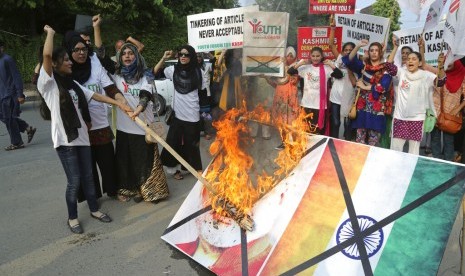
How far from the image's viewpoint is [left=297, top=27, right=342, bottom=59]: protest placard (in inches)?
252

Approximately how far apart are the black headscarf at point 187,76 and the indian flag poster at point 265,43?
0.64 meters

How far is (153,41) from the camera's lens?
18438mm

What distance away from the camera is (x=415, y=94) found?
472 centimetres

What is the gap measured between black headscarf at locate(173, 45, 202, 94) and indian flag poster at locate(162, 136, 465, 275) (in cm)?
225

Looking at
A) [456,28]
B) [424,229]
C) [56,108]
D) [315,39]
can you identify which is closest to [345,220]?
[424,229]

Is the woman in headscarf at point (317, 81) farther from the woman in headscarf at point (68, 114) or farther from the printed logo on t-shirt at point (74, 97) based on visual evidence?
the printed logo on t-shirt at point (74, 97)

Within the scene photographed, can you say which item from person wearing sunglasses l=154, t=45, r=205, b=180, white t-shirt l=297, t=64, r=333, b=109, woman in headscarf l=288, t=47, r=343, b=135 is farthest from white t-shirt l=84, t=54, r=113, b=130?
white t-shirt l=297, t=64, r=333, b=109

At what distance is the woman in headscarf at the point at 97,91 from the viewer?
402 cm

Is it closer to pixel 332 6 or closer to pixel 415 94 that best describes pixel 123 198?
pixel 415 94

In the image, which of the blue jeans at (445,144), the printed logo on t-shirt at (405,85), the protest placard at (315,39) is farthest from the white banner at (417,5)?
the blue jeans at (445,144)

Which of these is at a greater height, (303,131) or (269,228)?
(303,131)

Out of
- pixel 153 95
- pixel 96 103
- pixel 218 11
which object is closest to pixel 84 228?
pixel 96 103

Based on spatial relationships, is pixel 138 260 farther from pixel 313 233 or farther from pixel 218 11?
pixel 218 11

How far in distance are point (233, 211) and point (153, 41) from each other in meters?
16.6
